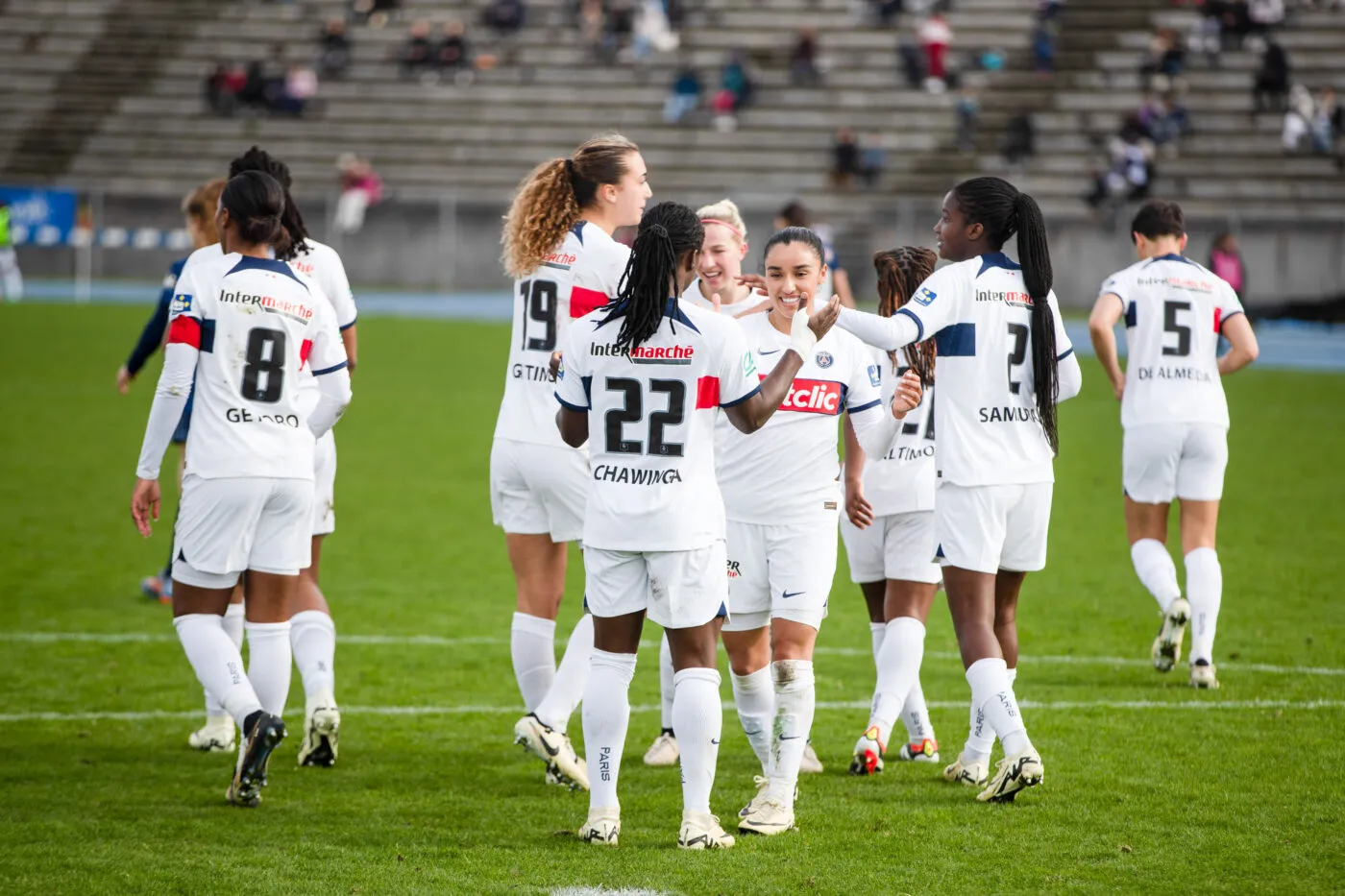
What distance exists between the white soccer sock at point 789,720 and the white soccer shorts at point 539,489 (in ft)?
3.65

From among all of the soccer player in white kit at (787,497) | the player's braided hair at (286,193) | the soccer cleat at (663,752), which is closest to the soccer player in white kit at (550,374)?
the soccer cleat at (663,752)

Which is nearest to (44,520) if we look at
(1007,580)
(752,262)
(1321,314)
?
(1007,580)

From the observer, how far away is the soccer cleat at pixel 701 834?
5.17m

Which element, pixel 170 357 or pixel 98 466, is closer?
pixel 170 357

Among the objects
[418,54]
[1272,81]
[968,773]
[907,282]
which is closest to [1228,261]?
[1272,81]

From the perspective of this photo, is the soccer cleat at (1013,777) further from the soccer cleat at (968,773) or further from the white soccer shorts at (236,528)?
the white soccer shorts at (236,528)

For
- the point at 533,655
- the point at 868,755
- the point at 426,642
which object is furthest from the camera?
the point at 426,642

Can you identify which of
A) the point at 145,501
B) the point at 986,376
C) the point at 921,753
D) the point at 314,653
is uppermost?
the point at 986,376

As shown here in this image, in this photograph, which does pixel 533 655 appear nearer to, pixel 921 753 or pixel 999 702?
pixel 921 753

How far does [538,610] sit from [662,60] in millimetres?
33618

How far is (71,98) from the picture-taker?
134 feet

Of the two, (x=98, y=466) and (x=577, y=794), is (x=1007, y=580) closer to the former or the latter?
(x=577, y=794)

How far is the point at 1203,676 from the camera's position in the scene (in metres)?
7.64

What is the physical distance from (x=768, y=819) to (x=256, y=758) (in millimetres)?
1841
